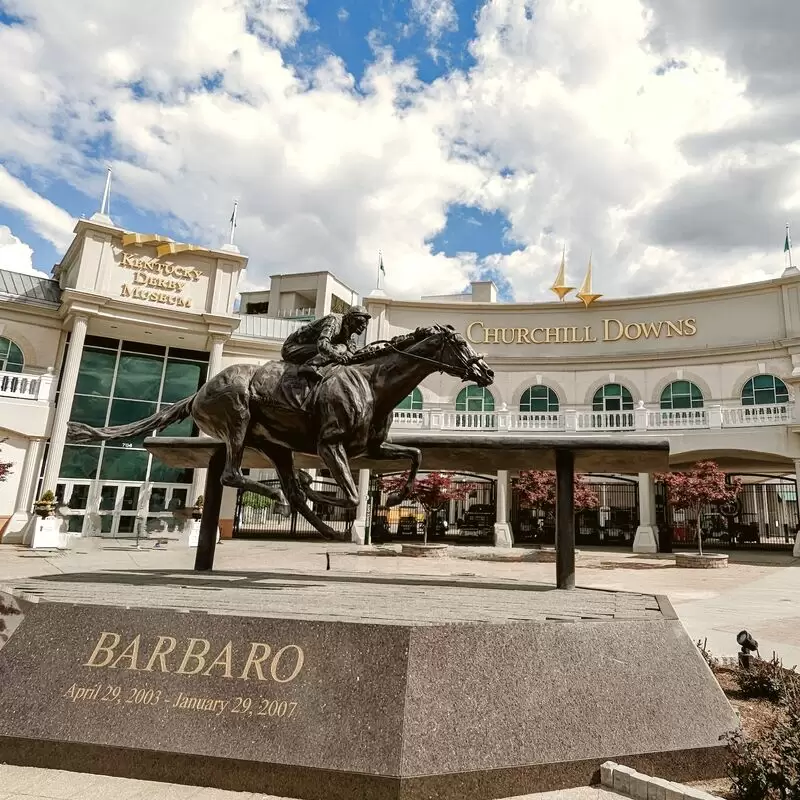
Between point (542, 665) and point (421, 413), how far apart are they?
2186 cm

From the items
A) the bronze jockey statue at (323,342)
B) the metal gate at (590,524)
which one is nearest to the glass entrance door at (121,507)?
the metal gate at (590,524)

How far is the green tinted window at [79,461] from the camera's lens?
75.2ft

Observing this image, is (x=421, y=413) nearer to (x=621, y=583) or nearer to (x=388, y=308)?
(x=388, y=308)

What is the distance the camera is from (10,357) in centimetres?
2258

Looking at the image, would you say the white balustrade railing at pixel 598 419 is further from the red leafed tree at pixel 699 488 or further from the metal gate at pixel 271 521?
the metal gate at pixel 271 521

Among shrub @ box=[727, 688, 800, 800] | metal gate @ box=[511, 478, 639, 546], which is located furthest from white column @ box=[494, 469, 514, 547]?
shrub @ box=[727, 688, 800, 800]

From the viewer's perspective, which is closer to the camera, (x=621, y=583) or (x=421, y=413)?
(x=621, y=583)

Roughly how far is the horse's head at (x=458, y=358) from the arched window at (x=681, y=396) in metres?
21.5

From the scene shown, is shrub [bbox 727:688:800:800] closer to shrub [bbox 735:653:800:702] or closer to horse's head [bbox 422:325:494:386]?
shrub [bbox 735:653:800:702]

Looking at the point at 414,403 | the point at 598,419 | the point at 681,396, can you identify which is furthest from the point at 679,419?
the point at 414,403

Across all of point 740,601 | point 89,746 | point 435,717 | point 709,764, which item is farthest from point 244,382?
point 740,601

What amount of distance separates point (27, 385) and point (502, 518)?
741 inches

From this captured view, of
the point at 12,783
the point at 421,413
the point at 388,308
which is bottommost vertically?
the point at 12,783

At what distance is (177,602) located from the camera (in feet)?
13.5
